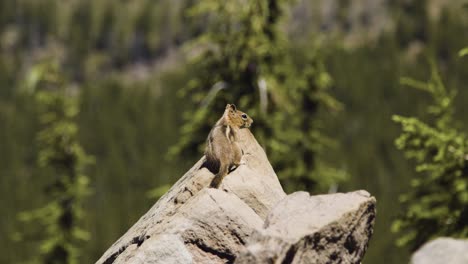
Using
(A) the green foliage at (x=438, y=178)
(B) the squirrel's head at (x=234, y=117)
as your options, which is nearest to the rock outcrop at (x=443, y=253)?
(B) the squirrel's head at (x=234, y=117)

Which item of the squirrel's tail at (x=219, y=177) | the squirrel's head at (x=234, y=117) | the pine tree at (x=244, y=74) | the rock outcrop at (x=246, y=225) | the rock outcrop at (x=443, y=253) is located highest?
the pine tree at (x=244, y=74)

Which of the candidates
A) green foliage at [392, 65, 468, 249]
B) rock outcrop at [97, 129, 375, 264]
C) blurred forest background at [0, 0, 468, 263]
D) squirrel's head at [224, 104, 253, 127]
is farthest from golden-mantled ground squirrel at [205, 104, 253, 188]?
blurred forest background at [0, 0, 468, 263]

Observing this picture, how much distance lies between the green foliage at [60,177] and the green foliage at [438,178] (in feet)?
49.5

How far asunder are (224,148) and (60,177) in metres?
16.9

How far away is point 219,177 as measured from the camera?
9859 mm

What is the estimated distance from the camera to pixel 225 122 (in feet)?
34.2

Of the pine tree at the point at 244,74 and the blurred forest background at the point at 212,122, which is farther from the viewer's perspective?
the blurred forest background at the point at 212,122

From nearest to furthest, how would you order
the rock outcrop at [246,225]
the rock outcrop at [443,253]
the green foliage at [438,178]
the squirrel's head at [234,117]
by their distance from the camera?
the rock outcrop at [443,253] < the rock outcrop at [246,225] < the squirrel's head at [234,117] < the green foliage at [438,178]

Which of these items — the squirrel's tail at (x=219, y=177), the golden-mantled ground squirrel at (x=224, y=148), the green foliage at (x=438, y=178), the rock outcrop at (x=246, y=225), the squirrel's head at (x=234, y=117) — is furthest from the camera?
the green foliage at (x=438, y=178)

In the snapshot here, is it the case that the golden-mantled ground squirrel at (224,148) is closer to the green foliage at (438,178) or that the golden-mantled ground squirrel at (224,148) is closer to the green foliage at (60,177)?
the green foliage at (438,178)

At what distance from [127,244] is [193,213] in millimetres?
1337

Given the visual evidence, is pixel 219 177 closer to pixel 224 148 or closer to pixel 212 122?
pixel 224 148

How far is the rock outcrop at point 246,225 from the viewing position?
8.04 metres

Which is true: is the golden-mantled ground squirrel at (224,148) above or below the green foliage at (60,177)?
below
